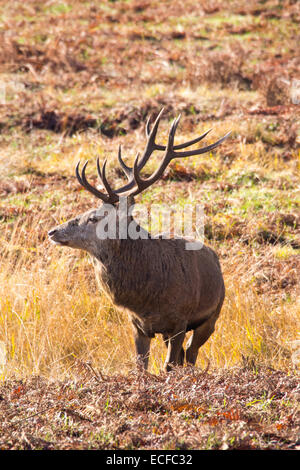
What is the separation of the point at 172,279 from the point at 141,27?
58.2 feet

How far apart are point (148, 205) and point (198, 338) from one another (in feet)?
15.0

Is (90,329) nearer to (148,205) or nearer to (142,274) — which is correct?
(142,274)

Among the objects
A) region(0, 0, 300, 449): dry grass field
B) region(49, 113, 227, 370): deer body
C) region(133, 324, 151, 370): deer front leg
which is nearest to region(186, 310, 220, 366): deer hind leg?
region(0, 0, 300, 449): dry grass field

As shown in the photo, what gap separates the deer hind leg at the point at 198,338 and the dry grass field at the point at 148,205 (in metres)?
0.18

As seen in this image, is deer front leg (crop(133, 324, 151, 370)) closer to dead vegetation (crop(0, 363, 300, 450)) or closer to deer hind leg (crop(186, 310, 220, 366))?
deer hind leg (crop(186, 310, 220, 366))

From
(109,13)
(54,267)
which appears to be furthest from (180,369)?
→ (109,13)

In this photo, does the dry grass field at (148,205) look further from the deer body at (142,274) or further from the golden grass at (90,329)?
the deer body at (142,274)

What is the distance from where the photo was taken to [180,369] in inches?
201

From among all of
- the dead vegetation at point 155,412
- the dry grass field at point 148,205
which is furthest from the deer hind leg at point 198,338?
the dead vegetation at point 155,412

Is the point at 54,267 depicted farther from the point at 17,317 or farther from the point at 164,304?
the point at 164,304

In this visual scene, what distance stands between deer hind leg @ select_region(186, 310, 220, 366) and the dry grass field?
0.18 metres

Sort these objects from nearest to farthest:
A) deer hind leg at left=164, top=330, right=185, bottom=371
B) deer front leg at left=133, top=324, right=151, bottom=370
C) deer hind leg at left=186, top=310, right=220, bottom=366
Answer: deer hind leg at left=164, top=330, right=185, bottom=371 < deer front leg at left=133, top=324, right=151, bottom=370 < deer hind leg at left=186, top=310, right=220, bottom=366

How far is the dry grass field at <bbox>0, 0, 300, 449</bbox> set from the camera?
14.6 ft

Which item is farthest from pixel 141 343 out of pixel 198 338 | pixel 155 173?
pixel 155 173
